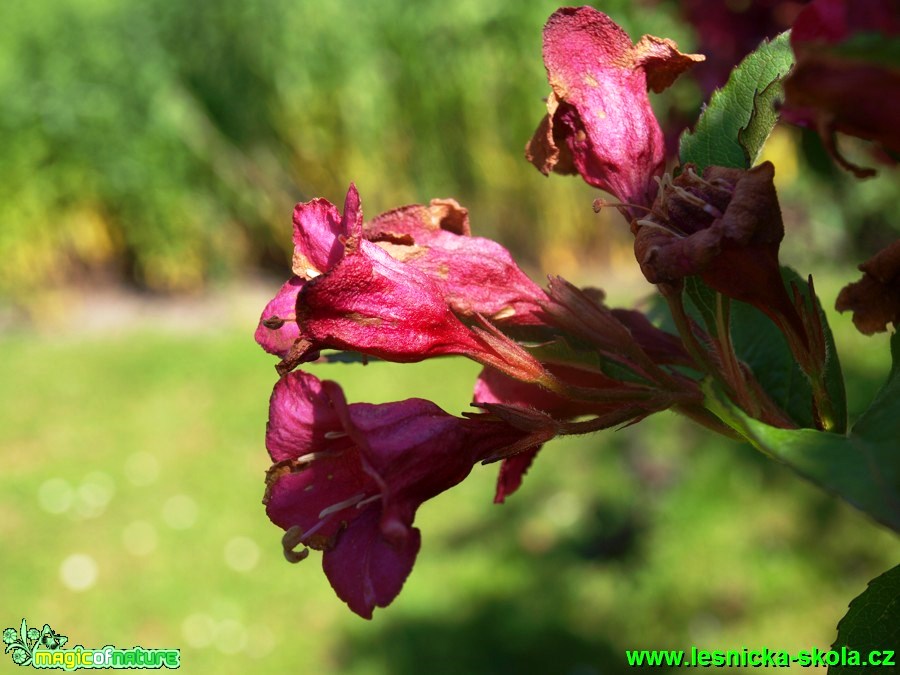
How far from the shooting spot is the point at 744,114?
833mm

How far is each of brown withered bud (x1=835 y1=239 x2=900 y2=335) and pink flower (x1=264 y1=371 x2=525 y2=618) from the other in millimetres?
298

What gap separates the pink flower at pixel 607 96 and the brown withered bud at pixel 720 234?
0.09m

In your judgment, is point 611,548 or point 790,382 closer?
point 790,382

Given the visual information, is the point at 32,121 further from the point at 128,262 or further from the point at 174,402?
the point at 174,402

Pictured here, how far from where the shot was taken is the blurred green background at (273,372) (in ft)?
11.7

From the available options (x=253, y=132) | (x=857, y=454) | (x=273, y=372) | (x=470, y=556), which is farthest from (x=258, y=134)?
(x=857, y=454)

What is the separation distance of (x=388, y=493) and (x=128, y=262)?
260 inches

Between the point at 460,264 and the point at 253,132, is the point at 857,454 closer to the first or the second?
the point at 460,264

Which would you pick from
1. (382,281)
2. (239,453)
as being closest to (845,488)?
(382,281)

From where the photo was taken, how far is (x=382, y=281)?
2.46 feet

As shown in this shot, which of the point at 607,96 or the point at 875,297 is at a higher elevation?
the point at 607,96

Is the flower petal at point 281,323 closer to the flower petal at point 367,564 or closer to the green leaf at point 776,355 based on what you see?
the flower petal at point 367,564

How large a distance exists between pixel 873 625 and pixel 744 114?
43 cm

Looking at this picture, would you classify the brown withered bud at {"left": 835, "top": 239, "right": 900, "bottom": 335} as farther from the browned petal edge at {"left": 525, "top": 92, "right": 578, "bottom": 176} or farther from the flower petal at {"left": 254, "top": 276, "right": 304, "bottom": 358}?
the flower petal at {"left": 254, "top": 276, "right": 304, "bottom": 358}
